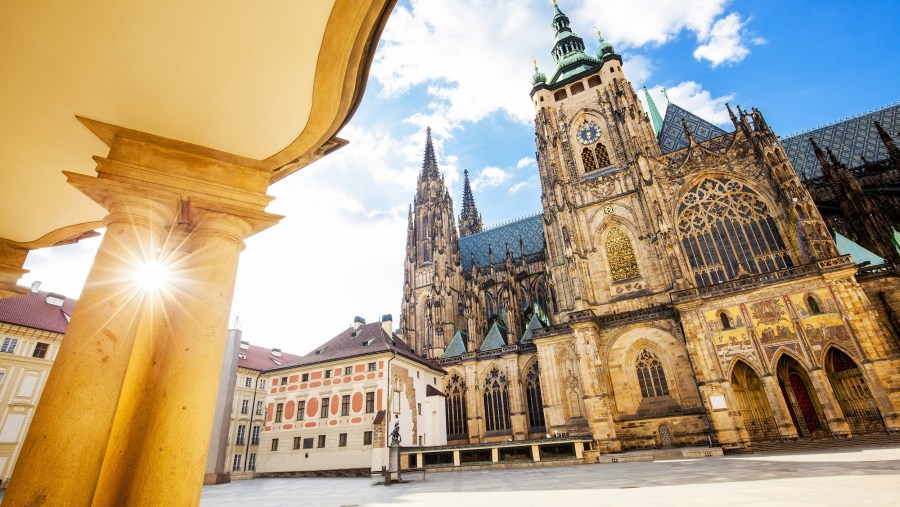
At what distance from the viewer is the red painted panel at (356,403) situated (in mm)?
22078

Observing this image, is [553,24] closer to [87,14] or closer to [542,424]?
[542,424]

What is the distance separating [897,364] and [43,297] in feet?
149

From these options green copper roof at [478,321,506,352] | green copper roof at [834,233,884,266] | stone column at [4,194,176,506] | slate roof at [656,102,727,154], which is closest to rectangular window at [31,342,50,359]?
green copper roof at [478,321,506,352]

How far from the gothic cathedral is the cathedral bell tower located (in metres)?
0.36

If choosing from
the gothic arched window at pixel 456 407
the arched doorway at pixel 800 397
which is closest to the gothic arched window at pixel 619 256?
the arched doorway at pixel 800 397

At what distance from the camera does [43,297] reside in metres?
26.0

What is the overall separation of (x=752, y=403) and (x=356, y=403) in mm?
19772

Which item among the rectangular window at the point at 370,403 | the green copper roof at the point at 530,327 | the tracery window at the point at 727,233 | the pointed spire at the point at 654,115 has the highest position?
the pointed spire at the point at 654,115

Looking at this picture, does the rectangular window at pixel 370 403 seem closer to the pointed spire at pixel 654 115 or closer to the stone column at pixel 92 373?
the stone column at pixel 92 373

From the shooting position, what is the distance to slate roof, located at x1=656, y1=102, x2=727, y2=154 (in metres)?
26.1

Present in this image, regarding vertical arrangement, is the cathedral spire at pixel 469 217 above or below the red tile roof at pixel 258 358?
above

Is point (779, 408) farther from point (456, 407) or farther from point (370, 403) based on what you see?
point (370, 403)

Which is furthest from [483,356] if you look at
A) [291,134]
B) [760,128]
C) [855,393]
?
[291,134]

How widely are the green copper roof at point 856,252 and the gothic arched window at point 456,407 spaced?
23400 mm
